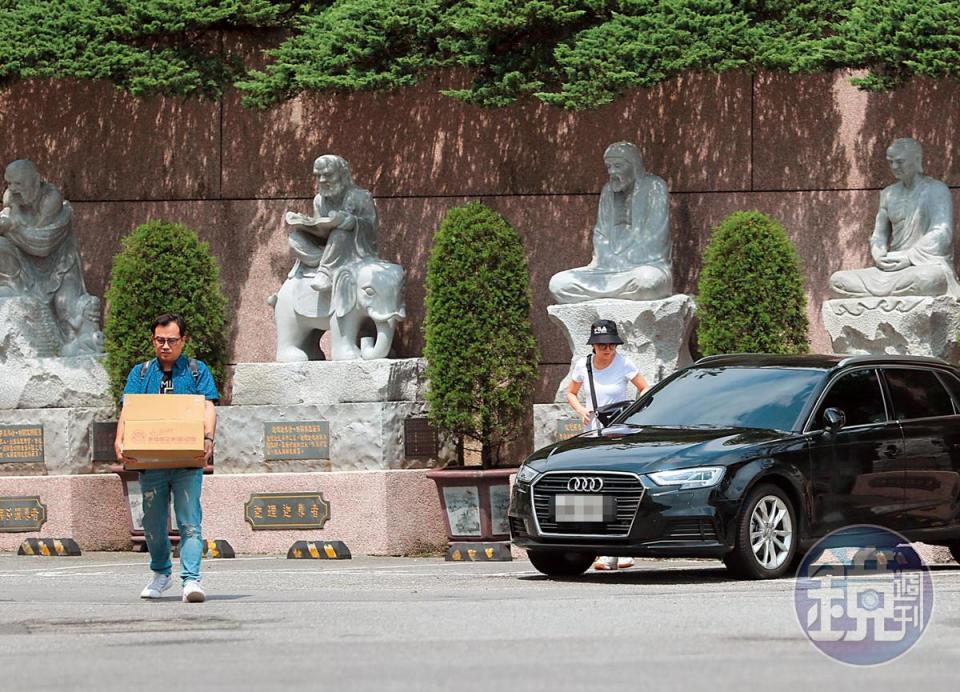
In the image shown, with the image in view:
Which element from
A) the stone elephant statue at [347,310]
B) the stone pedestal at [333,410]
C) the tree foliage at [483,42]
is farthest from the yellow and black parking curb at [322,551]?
the tree foliage at [483,42]

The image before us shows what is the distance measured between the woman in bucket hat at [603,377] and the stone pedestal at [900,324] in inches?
146

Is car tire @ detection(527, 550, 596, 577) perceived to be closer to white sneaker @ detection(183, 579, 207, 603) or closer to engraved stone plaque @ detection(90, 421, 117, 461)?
white sneaker @ detection(183, 579, 207, 603)

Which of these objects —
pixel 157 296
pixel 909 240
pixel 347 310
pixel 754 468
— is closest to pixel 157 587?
pixel 754 468

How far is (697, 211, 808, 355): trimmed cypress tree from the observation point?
59.4 feet

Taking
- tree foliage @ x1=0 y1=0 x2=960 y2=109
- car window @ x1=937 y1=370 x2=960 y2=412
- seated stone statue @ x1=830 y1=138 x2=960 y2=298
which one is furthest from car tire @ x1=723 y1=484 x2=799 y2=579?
tree foliage @ x1=0 y1=0 x2=960 y2=109

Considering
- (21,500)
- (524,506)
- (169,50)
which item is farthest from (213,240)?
(524,506)

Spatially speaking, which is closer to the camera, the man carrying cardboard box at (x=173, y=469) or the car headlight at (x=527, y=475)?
the man carrying cardboard box at (x=173, y=469)

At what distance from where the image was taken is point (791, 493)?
511 inches

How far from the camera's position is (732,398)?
13.7m

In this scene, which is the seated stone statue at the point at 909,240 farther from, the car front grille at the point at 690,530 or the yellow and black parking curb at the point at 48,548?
the yellow and black parking curb at the point at 48,548

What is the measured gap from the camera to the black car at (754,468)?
1257 centimetres

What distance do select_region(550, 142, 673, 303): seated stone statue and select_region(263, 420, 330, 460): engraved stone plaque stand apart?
2622 mm

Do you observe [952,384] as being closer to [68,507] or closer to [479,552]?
[479,552]

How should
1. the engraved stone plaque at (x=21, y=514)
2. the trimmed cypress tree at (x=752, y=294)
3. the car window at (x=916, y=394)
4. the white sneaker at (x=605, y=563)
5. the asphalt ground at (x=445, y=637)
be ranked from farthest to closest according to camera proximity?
the engraved stone plaque at (x=21, y=514)
the trimmed cypress tree at (x=752, y=294)
the white sneaker at (x=605, y=563)
the car window at (x=916, y=394)
the asphalt ground at (x=445, y=637)
